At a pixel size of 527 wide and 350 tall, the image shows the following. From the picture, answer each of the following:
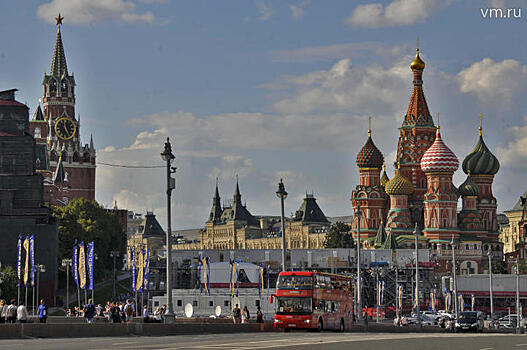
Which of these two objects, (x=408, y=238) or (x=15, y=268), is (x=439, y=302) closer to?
(x=408, y=238)

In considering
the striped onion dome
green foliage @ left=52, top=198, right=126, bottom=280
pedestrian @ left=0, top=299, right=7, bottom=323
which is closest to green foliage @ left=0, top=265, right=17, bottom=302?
green foliage @ left=52, top=198, right=126, bottom=280

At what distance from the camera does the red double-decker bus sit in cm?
6222

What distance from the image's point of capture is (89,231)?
490 ft

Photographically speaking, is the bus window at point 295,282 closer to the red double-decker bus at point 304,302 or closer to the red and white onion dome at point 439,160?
the red double-decker bus at point 304,302

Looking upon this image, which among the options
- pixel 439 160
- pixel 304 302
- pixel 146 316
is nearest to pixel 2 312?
pixel 146 316

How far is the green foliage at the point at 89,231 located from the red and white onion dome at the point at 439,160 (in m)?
54.6

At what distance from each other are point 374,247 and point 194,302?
237 ft

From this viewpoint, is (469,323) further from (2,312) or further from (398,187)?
(398,187)

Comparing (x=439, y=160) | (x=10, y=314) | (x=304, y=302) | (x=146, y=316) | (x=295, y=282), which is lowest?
(x=146, y=316)

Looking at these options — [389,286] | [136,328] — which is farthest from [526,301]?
[136,328]

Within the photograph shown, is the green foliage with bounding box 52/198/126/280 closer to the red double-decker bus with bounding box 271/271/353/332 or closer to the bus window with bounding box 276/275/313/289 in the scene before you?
the red double-decker bus with bounding box 271/271/353/332

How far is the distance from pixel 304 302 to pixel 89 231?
9058 centimetres

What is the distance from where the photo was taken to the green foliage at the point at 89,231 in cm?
13975

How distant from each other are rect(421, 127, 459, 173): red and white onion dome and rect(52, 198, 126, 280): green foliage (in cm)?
5459
